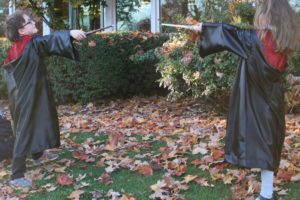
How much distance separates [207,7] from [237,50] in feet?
14.6

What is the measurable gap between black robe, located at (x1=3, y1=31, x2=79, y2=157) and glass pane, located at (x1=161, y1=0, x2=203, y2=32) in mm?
5822

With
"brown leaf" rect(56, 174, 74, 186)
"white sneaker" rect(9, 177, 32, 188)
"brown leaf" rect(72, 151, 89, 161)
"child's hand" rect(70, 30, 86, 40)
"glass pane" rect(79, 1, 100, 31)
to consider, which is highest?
"glass pane" rect(79, 1, 100, 31)

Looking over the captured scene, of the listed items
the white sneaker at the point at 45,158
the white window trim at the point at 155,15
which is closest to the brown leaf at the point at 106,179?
the white sneaker at the point at 45,158

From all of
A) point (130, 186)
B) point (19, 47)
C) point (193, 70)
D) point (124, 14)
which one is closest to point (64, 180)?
point (130, 186)

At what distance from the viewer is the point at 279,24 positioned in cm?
406

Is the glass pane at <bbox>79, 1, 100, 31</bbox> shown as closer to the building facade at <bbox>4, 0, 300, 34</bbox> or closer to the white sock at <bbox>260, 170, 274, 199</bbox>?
the building facade at <bbox>4, 0, 300, 34</bbox>

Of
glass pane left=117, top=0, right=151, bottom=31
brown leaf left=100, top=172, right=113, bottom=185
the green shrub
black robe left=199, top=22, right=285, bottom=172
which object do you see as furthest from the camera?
glass pane left=117, top=0, right=151, bottom=31

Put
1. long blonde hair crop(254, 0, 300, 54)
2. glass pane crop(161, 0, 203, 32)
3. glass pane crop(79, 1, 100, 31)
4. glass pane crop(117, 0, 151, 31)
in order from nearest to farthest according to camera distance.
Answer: long blonde hair crop(254, 0, 300, 54)
glass pane crop(161, 0, 203, 32)
glass pane crop(117, 0, 151, 31)
glass pane crop(79, 1, 100, 31)

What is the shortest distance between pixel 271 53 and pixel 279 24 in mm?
230

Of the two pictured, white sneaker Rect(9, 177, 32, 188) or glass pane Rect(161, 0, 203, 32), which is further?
glass pane Rect(161, 0, 203, 32)

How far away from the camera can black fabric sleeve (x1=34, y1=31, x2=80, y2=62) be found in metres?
4.93

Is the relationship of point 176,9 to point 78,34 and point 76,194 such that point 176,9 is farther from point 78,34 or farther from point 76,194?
point 76,194

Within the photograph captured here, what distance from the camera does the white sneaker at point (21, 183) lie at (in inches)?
199

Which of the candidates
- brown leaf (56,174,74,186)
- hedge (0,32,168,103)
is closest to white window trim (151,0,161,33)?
hedge (0,32,168,103)
